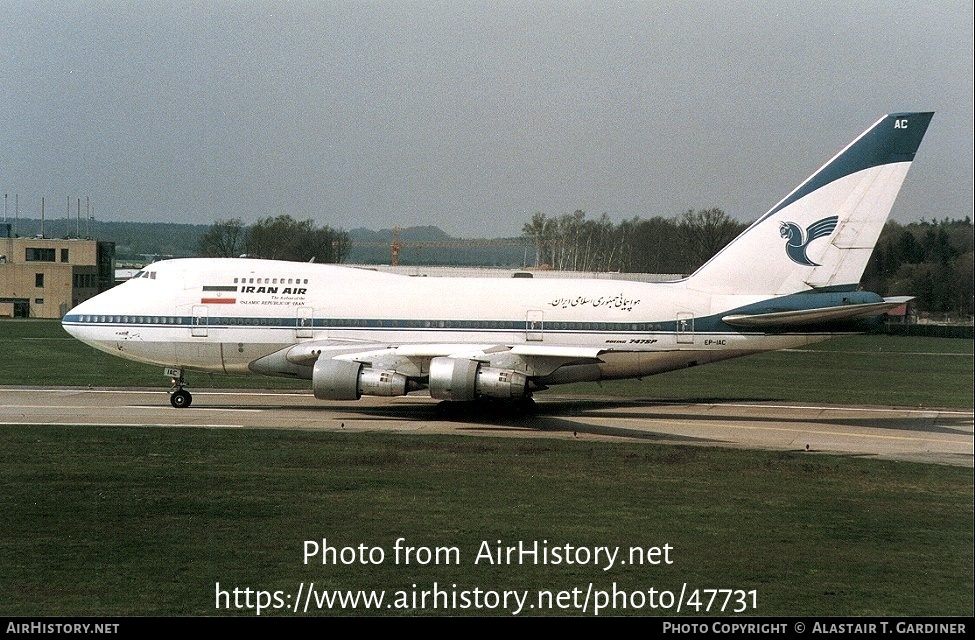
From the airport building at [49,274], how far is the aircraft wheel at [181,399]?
6.42m

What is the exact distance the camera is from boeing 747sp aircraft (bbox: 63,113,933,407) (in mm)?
30203

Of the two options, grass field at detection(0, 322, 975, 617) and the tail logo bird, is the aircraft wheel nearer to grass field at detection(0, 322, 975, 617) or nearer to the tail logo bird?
grass field at detection(0, 322, 975, 617)

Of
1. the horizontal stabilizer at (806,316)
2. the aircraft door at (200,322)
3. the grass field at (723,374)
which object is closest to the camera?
the horizontal stabilizer at (806,316)

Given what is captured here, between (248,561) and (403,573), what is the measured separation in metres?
2.13

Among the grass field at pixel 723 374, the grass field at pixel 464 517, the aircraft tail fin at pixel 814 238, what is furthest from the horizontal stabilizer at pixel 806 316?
the grass field at pixel 464 517

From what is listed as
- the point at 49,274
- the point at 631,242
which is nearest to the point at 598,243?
the point at 631,242

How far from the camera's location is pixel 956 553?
35.3 feet

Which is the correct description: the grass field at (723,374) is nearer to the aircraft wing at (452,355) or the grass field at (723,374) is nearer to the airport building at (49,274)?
the airport building at (49,274)

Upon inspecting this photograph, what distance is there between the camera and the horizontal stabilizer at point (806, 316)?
28.2 m

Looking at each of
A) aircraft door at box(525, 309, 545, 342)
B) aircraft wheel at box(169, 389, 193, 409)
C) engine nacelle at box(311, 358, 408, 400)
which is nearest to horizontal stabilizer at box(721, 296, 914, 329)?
aircraft door at box(525, 309, 545, 342)

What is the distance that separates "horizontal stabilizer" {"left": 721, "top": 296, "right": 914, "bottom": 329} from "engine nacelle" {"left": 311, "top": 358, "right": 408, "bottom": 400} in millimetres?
10694

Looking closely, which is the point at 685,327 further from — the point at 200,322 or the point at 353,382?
the point at 200,322
